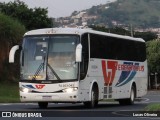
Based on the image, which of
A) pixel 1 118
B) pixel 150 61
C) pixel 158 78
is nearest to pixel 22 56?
pixel 1 118

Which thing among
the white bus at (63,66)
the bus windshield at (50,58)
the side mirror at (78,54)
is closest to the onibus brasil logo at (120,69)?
the white bus at (63,66)

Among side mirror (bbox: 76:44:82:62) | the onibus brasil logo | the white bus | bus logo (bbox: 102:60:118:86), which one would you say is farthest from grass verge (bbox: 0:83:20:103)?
side mirror (bbox: 76:44:82:62)

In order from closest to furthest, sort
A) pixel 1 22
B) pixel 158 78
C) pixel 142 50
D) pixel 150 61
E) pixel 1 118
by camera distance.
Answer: pixel 1 118, pixel 142 50, pixel 1 22, pixel 150 61, pixel 158 78

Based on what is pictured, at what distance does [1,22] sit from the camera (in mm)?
54125

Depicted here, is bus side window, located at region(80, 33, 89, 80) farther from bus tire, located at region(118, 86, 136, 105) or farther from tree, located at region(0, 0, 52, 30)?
tree, located at region(0, 0, 52, 30)

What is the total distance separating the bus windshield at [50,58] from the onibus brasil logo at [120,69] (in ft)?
10.3

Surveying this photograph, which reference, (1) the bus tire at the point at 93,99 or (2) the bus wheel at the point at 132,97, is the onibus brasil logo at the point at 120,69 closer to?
(2) the bus wheel at the point at 132,97

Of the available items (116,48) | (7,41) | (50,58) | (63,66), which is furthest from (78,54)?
(7,41)

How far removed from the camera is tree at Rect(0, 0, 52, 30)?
69375 millimetres

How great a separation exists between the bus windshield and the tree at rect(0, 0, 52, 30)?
42952 millimetres

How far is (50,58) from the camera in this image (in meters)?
25.8

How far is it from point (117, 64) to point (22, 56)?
586 cm

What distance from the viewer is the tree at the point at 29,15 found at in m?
69.4

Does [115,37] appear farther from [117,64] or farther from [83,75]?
[83,75]
